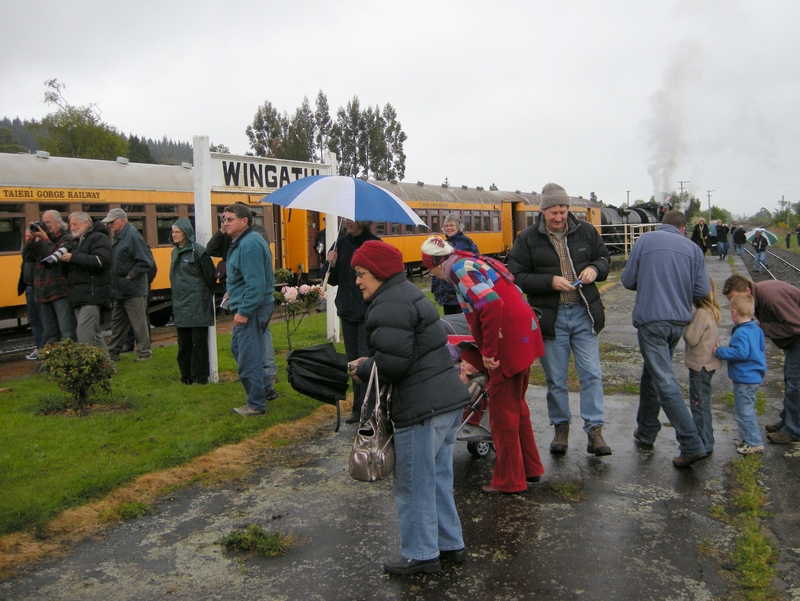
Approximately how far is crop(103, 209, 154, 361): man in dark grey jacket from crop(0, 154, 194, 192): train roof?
16.6 ft

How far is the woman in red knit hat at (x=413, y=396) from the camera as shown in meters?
3.66

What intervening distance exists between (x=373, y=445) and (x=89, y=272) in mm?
5445

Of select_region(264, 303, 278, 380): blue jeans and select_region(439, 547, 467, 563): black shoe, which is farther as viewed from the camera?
select_region(264, 303, 278, 380): blue jeans

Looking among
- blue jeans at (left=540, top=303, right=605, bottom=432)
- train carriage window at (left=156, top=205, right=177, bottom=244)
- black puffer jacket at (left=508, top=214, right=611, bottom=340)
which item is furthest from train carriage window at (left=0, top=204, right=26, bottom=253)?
blue jeans at (left=540, top=303, right=605, bottom=432)

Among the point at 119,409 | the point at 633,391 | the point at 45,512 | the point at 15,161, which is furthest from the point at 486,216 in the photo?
the point at 45,512

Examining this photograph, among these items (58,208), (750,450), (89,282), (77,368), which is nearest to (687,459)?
(750,450)

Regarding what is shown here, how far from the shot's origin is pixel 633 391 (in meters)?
7.74

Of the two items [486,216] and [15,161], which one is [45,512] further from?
[486,216]

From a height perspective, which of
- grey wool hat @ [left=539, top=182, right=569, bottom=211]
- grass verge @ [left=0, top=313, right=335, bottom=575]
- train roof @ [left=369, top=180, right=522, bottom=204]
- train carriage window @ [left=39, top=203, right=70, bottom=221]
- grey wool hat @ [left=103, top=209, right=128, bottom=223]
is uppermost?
train roof @ [left=369, top=180, right=522, bottom=204]

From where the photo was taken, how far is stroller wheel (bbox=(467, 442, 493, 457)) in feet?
18.5

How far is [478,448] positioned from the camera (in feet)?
18.5

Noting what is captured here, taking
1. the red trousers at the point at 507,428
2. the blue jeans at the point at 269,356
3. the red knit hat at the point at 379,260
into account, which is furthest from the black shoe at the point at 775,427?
the blue jeans at the point at 269,356

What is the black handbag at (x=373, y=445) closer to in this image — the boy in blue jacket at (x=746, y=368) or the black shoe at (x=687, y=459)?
the black shoe at (x=687, y=459)

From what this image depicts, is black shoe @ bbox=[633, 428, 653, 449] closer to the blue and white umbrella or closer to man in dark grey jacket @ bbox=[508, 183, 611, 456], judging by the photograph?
man in dark grey jacket @ bbox=[508, 183, 611, 456]
